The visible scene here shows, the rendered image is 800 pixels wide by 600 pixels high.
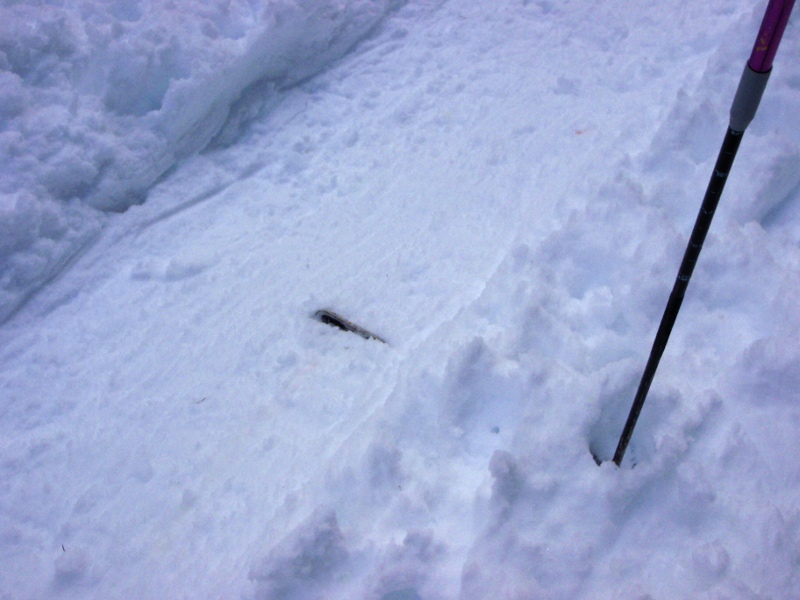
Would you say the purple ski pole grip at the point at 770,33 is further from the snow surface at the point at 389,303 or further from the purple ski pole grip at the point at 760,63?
the snow surface at the point at 389,303

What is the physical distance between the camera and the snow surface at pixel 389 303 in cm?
172

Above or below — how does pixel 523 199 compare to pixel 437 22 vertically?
below

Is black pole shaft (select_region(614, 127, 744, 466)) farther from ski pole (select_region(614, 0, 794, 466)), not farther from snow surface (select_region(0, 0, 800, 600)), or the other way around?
snow surface (select_region(0, 0, 800, 600))

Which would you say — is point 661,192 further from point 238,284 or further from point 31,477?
point 31,477

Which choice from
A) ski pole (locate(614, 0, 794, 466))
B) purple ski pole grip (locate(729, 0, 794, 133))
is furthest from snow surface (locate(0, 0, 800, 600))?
purple ski pole grip (locate(729, 0, 794, 133))

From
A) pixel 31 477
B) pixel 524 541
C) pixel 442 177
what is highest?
pixel 442 177

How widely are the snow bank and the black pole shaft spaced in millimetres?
2389

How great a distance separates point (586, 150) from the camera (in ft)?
9.48

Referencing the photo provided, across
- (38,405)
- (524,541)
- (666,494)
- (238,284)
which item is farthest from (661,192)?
(38,405)

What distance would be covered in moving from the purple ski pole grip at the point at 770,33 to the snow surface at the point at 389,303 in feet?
3.27

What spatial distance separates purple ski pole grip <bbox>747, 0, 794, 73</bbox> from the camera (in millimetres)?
1058

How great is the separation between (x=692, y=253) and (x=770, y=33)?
48 centimetres

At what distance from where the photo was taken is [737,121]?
1.22 metres

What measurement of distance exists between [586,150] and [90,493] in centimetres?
245
